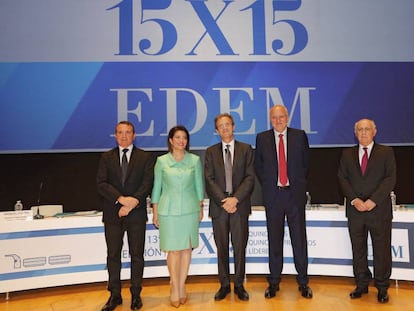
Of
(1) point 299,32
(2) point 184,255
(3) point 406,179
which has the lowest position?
(2) point 184,255

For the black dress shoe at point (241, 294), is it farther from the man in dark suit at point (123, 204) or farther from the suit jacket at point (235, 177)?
the man in dark suit at point (123, 204)

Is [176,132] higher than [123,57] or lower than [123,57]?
lower

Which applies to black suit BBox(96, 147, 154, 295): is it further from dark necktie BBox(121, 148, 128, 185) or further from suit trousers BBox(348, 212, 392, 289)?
suit trousers BBox(348, 212, 392, 289)

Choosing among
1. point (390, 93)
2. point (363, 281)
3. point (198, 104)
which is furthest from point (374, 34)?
point (363, 281)

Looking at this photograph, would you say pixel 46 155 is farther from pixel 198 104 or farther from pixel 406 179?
pixel 406 179

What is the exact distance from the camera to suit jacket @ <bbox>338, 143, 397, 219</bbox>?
10.1 ft

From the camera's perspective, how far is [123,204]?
299cm

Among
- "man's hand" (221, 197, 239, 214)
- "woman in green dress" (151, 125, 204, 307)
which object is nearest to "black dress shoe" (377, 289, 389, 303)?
"man's hand" (221, 197, 239, 214)

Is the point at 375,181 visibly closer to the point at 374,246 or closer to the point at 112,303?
the point at 374,246

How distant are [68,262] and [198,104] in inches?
104

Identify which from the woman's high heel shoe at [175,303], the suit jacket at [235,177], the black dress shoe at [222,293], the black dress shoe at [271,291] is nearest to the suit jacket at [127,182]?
the suit jacket at [235,177]

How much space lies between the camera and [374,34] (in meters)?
5.16

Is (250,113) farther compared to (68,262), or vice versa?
(250,113)

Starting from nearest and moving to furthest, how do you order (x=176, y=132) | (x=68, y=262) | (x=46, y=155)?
(x=176, y=132), (x=68, y=262), (x=46, y=155)
